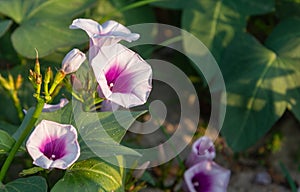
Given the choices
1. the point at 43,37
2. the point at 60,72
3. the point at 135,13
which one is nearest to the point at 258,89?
the point at 135,13

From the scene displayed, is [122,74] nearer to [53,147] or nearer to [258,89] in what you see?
[53,147]

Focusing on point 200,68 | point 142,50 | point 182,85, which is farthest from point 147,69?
point 182,85

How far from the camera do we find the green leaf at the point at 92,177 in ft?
3.45

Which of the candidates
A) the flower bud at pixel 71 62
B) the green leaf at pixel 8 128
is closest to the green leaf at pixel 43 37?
the green leaf at pixel 8 128

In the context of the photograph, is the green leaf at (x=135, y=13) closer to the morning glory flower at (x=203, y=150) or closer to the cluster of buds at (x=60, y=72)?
the morning glory flower at (x=203, y=150)

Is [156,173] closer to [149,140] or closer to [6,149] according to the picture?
[149,140]

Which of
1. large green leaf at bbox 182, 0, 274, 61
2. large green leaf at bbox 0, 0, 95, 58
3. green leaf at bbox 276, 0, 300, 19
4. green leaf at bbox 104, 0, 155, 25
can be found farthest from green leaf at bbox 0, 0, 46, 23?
green leaf at bbox 276, 0, 300, 19

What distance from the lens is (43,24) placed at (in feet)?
4.93

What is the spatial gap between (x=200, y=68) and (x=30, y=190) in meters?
0.61

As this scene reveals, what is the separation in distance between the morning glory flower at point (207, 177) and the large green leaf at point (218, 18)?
36 centimetres

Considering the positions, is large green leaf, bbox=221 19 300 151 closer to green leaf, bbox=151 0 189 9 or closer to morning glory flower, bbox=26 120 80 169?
green leaf, bbox=151 0 189 9

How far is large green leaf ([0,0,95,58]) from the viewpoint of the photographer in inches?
57.5

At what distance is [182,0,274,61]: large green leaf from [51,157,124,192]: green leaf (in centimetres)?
53

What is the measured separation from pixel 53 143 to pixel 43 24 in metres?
0.54
